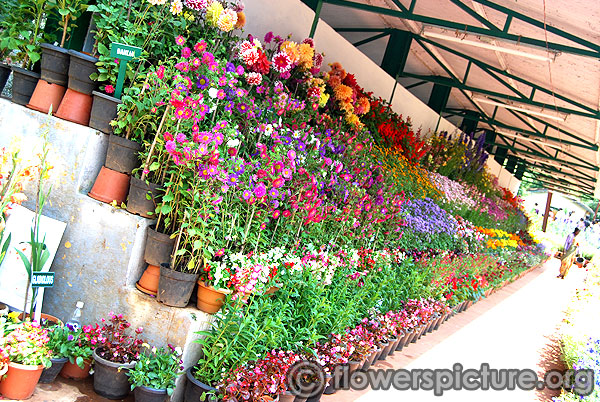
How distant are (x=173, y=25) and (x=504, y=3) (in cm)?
436

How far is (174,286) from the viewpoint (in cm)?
297

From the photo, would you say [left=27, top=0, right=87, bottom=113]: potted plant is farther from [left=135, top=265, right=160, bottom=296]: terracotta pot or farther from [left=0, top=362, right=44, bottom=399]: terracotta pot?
[left=0, top=362, right=44, bottom=399]: terracotta pot

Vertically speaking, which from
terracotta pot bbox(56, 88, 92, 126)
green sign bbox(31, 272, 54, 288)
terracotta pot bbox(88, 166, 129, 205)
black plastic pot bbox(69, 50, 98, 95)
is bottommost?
green sign bbox(31, 272, 54, 288)

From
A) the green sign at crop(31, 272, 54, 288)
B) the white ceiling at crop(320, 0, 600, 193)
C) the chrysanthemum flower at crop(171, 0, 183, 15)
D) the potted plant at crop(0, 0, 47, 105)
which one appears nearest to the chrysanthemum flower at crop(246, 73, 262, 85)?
the chrysanthemum flower at crop(171, 0, 183, 15)

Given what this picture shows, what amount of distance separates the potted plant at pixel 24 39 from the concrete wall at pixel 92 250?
21cm

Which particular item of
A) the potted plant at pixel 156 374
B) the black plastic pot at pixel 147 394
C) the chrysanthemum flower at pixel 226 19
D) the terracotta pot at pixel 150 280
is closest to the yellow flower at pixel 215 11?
the chrysanthemum flower at pixel 226 19

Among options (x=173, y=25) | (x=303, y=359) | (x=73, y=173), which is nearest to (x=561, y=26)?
(x=173, y=25)

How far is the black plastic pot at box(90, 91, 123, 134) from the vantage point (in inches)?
129

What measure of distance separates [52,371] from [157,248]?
86 cm

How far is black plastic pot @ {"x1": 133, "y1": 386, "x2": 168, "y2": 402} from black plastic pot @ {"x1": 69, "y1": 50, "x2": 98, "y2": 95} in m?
1.95

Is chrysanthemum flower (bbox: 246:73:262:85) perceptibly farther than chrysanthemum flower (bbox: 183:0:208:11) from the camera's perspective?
Yes

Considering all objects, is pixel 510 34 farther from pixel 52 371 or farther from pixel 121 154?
pixel 52 371

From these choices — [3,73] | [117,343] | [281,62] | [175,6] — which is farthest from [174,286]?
[281,62]

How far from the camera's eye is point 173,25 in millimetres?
3756
